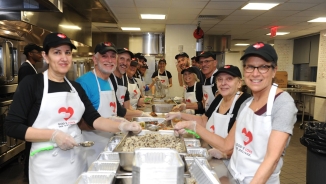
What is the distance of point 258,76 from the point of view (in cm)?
145

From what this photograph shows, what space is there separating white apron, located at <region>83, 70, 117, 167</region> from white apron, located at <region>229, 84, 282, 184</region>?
4.18ft

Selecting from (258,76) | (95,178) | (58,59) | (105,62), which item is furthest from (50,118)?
(258,76)

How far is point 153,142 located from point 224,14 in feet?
15.7

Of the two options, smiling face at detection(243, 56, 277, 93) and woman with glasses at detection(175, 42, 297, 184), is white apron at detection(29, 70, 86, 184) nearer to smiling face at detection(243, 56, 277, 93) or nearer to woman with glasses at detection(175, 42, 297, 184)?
woman with glasses at detection(175, 42, 297, 184)

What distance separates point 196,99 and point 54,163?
2.67 metres

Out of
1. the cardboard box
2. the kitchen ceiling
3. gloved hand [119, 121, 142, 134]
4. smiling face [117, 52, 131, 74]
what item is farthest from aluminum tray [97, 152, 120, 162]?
the cardboard box

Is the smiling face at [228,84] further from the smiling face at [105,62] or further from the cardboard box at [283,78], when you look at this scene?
the cardboard box at [283,78]

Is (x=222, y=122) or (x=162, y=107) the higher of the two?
(x=222, y=122)

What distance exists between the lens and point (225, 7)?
16.8 ft

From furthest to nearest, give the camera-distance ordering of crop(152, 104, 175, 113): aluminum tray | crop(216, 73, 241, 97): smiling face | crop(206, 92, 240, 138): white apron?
1. crop(152, 104, 175, 113): aluminum tray
2. crop(216, 73, 241, 97): smiling face
3. crop(206, 92, 240, 138): white apron

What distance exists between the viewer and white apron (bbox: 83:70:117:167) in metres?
2.36

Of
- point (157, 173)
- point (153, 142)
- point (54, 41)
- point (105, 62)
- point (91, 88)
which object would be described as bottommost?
point (153, 142)

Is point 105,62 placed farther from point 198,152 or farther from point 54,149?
point 198,152

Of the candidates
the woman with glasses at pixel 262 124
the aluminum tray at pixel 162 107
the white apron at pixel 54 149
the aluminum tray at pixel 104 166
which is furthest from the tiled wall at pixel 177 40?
the aluminum tray at pixel 104 166
